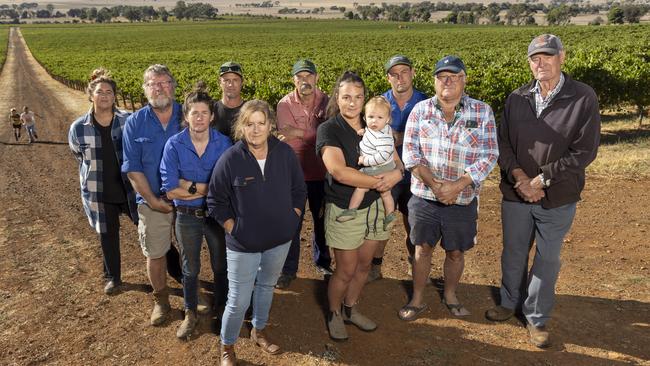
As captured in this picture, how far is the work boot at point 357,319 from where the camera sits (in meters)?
4.52

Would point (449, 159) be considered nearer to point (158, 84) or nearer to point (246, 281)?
point (246, 281)

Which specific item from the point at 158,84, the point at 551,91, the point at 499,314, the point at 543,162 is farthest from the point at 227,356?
the point at 551,91

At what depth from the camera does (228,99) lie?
5.25m

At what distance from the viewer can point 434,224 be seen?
445 centimetres

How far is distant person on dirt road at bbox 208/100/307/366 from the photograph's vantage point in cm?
365

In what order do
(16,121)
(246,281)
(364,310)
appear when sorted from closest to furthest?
1. (246,281)
2. (364,310)
3. (16,121)

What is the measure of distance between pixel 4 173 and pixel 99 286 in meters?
8.36

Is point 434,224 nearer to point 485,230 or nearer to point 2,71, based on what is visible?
point 485,230

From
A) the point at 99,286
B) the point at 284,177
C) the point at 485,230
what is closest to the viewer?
the point at 284,177

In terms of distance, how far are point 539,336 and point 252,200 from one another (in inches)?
103

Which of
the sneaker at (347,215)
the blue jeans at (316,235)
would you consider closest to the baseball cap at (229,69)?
the blue jeans at (316,235)

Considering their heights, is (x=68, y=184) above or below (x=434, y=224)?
below

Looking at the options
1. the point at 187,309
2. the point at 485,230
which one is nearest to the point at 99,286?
the point at 187,309

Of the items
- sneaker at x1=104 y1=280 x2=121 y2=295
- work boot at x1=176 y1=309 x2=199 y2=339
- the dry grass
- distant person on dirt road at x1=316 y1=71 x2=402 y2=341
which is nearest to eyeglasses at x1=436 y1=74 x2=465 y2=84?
distant person on dirt road at x1=316 y1=71 x2=402 y2=341
